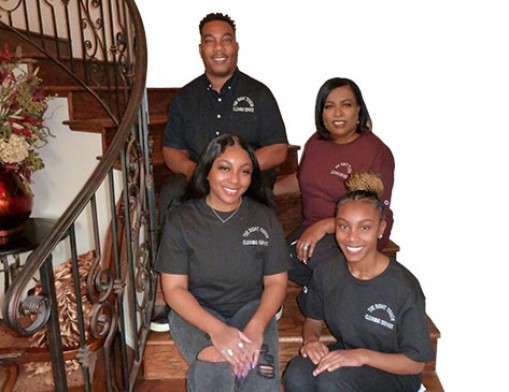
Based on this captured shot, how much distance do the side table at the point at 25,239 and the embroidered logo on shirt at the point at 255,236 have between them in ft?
3.53

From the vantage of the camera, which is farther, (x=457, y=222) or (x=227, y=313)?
(x=457, y=222)

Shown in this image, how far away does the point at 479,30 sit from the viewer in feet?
Answer: 9.00

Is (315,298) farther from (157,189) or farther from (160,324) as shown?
(157,189)

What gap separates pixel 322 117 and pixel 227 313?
0.93 metres

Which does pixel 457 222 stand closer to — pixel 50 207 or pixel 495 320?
pixel 495 320

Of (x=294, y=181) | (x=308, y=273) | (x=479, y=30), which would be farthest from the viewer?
(x=294, y=181)

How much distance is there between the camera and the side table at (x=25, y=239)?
2547mm

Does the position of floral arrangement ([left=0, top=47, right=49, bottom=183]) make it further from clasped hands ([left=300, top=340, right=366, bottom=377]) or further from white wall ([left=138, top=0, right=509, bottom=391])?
clasped hands ([left=300, top=340, right=366, bottom=377])

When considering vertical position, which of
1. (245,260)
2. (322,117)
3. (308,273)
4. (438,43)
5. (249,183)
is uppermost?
(438,43)

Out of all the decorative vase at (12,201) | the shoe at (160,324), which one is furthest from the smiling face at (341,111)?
the decorative vase at (12,201)

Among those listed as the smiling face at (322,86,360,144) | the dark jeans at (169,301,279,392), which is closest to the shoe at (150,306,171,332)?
the dark jeans at (169,301,279,392)

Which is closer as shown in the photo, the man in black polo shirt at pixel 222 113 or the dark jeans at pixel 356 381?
the dark jeans at pixel 356 381

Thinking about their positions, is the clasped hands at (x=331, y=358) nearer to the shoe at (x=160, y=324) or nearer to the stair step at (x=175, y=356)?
the stair step at (x=175, y=356)

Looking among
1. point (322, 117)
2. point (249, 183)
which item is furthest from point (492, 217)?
point (249, 183)
